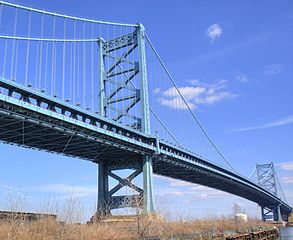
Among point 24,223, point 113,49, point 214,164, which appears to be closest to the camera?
point 24,223

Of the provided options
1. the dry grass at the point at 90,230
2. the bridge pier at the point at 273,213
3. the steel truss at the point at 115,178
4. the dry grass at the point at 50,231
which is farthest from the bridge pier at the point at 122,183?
the bridge pier at the point at 273,213

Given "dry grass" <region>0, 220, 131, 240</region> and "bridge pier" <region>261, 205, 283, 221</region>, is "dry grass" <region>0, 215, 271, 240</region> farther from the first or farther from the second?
"bridge pier" <region>261, 205, 283, 221</region>

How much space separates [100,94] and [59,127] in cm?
1625

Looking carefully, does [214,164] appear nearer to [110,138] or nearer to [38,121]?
[110,138]

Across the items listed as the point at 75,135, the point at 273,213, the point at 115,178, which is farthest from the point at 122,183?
the point at 273,213

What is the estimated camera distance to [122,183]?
44.7 m

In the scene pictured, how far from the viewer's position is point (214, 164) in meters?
59.4

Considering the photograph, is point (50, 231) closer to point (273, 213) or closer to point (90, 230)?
point (90, 230)

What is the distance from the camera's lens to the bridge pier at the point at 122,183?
4265cm

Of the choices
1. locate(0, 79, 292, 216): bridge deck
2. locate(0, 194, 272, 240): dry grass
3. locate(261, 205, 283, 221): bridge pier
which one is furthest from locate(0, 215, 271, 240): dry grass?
locate(261, 205, 283, 221): bridge pier

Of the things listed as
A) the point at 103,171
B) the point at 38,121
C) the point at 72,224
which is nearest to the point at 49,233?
the point at 72,224

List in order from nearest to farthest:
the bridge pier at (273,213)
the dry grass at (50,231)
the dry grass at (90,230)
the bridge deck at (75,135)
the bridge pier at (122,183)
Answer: the dry grass at (50,231), the dry grass at (90,230), the bridge deck at (75,135), the bridge pier at (122,183), the bridge pier at (273,213)

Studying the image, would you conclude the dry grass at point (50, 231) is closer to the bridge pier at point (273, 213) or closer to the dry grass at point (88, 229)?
the dry grass at point (88, 229)

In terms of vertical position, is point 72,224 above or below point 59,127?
below
